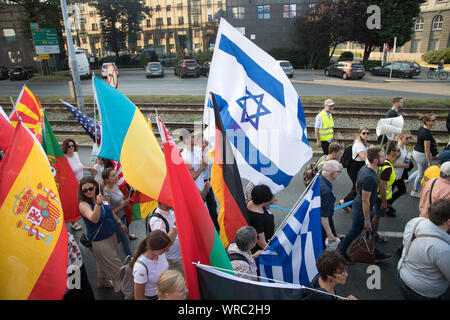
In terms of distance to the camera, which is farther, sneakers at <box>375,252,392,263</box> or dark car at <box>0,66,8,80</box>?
dark car at <box>0,66,8,80</box>

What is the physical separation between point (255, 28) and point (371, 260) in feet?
122

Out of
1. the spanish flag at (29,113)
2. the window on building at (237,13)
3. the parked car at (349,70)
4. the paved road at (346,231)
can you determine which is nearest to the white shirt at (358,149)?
the paved road at (346,231)

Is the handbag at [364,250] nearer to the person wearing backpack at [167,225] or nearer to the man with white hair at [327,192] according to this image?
the man with white hair at [327,192]

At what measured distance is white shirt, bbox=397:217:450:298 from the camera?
272 centimetres

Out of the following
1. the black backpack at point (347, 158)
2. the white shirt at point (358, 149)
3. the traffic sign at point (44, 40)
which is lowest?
the black backpack at point (347, 158)

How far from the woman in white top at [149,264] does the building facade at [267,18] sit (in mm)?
36041

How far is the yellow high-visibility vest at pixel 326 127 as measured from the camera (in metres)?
6.85

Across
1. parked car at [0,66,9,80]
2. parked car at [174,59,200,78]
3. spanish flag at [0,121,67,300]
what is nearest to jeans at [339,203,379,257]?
spanish flag at [0,121,67,300]

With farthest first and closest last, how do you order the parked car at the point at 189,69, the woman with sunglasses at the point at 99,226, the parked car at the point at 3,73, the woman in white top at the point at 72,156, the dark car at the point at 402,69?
the parked car at the point at 3,73 < the parked car at the point at 189,69 < the dark car at the point at 402,69 < the woman in white top at the point at 72,156 < the woman with sunglasses at the point at 99,226

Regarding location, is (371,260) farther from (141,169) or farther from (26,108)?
(26,108)

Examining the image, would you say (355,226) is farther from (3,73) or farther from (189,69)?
(3,73)

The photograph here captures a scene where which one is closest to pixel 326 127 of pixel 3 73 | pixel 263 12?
pixel 263 12

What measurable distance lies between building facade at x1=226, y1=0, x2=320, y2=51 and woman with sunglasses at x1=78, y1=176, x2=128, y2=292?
35.2 meters

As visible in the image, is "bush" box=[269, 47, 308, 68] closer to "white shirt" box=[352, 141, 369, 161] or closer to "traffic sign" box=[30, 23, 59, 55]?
"traffic sign" box=[30, 23, 59, 55]
